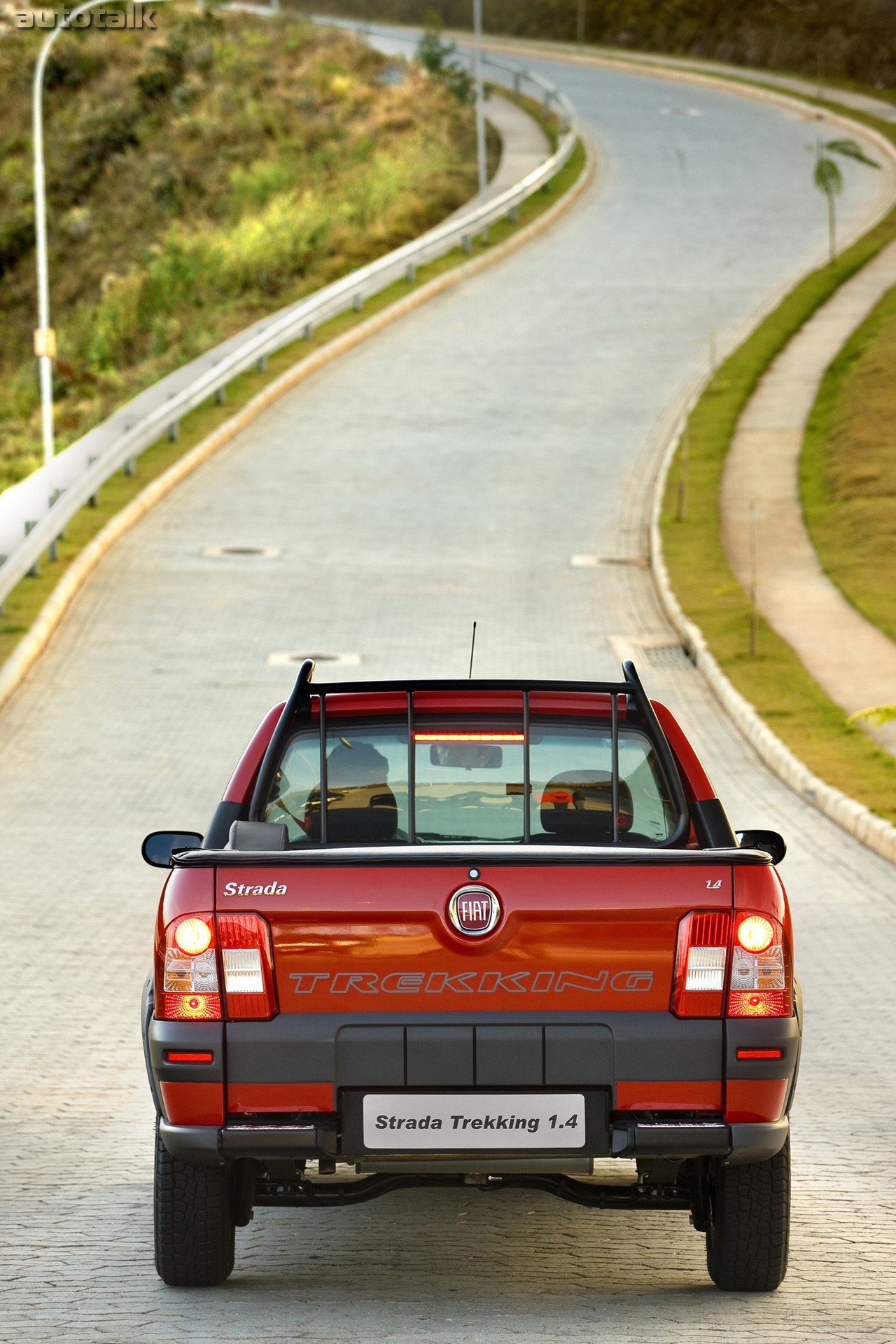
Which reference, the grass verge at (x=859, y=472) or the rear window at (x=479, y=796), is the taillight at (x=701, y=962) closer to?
the rear window at (x=479, y=796)

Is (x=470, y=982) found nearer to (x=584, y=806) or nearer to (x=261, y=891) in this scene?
(x=261, y=891)

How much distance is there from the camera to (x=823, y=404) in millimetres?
38188

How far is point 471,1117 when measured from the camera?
5211mm

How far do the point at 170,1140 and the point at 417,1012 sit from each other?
0.75 metres

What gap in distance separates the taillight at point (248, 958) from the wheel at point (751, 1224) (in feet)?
4.64

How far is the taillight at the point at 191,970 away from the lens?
523 centimetres

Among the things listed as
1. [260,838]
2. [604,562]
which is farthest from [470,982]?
[604,562]

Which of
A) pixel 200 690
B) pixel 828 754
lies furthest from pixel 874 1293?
pixel 200 690

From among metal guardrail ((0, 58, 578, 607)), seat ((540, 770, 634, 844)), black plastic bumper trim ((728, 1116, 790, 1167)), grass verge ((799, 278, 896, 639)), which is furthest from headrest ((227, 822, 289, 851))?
grass verge ((799, 278, 896, 639))

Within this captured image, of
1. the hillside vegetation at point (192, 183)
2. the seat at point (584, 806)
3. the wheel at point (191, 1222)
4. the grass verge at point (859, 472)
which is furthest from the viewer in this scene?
the hillside vegetation at point (192, 183)

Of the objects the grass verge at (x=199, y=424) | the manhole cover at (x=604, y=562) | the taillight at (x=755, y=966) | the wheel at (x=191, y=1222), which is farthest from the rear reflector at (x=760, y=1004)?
the manhole cover at (x=604, y=562)

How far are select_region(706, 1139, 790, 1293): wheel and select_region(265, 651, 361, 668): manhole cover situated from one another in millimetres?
15636

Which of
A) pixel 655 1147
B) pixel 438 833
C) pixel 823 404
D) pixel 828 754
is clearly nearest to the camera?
pixel 655 1147

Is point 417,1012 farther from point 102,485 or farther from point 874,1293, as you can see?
point 102,485
